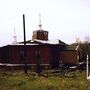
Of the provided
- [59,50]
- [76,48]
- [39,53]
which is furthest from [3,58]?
[76,48]

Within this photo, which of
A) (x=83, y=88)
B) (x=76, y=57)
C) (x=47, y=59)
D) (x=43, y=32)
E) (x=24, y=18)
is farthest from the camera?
(x=43, y=32)

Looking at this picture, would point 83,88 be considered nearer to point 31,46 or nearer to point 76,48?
point 31,46

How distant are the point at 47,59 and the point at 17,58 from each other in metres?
4.82

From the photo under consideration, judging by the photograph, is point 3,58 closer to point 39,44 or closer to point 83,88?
point 39,44

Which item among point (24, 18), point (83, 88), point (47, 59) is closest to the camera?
point (83, 88)

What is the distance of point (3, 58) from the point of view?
43875 millimetres

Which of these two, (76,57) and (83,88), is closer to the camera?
(83,88)

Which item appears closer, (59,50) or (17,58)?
(17,58)

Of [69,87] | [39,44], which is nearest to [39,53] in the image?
[39,44]

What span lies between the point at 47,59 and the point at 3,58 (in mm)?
7477

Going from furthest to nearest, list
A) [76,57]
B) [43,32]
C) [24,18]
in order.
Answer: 1. [43,32]
2. [76,57]
3. [24,18]

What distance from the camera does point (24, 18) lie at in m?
35.1

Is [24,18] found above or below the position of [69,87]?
above

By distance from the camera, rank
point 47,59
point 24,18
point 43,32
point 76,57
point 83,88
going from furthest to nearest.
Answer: point 43,32
point 76,57
point 47,59
point 24,18
point 83,88
